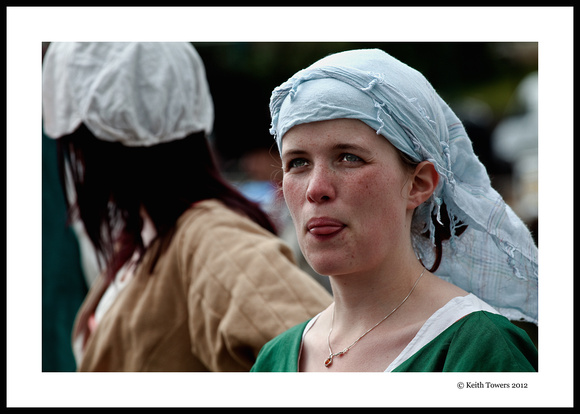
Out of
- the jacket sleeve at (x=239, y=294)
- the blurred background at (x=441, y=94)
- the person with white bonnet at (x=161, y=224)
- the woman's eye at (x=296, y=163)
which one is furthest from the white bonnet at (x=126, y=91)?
the blurred background at (x=441, y=94)

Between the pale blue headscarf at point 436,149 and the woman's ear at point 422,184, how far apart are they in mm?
27

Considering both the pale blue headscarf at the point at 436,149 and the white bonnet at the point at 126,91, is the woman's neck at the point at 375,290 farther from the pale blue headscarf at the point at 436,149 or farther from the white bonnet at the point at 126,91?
the white bonnet at the point at 126,91

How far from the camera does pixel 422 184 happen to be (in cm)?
189

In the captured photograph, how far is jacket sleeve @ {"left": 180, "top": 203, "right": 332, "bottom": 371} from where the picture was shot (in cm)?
238

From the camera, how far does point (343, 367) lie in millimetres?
1918

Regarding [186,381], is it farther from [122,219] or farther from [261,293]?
[122,219]

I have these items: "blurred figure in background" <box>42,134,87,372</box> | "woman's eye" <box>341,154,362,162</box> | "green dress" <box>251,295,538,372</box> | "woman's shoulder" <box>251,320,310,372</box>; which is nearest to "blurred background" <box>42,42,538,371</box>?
"blurred figure in background" <box>42,134,87,372</box>

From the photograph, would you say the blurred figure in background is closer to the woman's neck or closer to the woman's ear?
the woman's neck

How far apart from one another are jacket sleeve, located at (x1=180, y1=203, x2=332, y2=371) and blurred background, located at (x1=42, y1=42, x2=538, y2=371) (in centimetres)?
282

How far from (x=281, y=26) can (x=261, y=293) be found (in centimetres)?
89

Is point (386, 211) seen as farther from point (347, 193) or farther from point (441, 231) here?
point (441, 231)

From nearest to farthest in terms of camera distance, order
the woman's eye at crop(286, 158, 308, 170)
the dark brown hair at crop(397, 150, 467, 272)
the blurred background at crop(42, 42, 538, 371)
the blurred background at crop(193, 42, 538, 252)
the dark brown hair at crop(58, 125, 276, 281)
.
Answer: the woman's eye at crop(286, 158, 308, 170) < the dark brown hair at crop(397, 150, 467, 272) < the dark brown hair at crop(58, 125, 276, 281) < the blurred background at crop(42, 42, 538, 371) < the blurred background at crop(193, 42, 538, 252)

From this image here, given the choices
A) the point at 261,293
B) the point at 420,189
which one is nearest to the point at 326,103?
the point at 420,189

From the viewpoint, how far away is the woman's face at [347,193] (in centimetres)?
179
